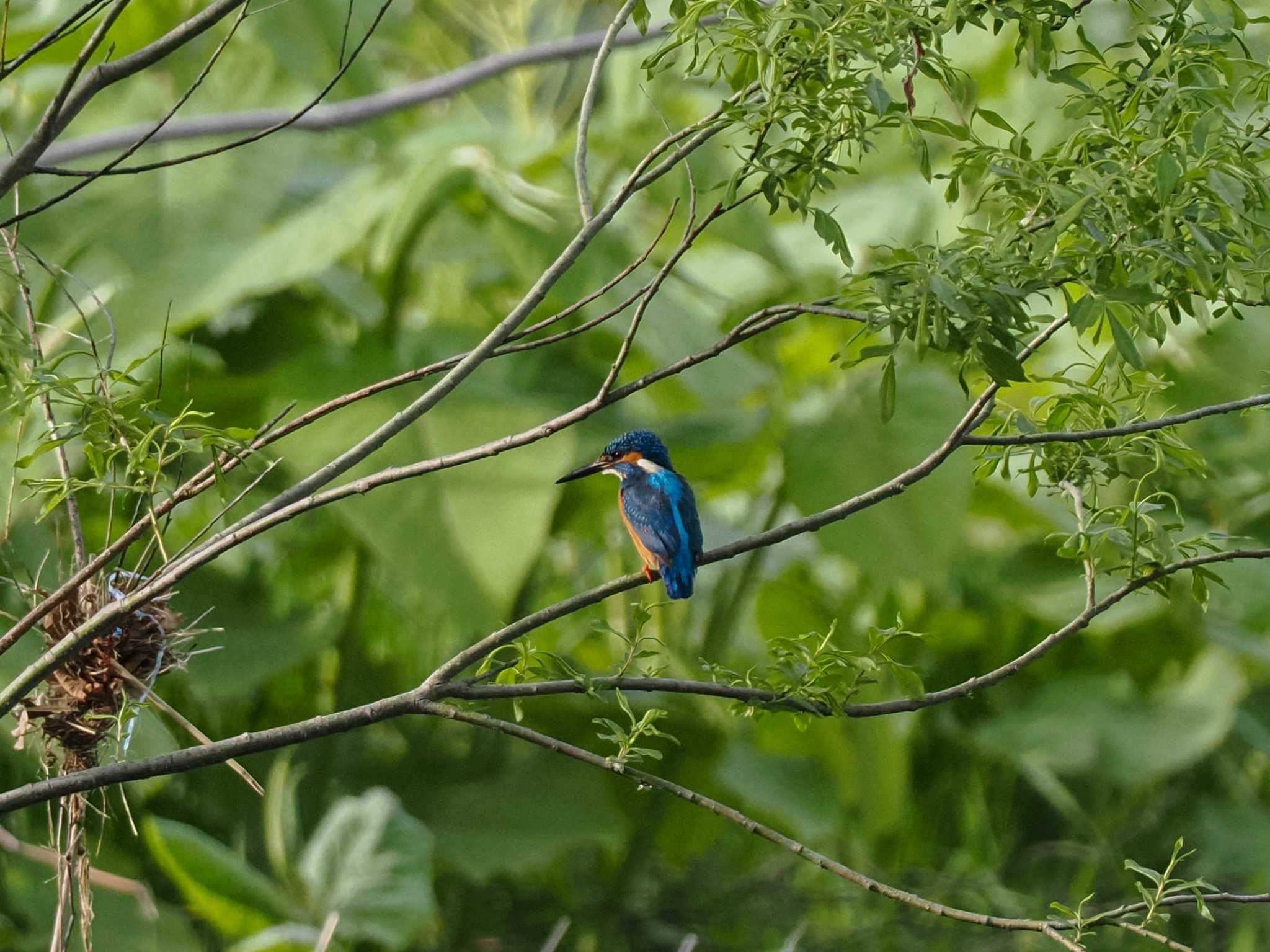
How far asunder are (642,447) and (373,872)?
0.93m

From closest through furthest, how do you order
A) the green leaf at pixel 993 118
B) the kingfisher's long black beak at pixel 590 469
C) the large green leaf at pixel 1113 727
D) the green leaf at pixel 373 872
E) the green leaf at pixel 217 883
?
the green leaf at pixel 993 118
the kingfisher's long black beak at pixel 590 469
the green leaf at pixel 217 883
the green leaf at pixel 373 872
the large green leaf at pixel 1113 727

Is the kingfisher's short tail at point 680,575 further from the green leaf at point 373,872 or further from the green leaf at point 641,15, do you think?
the green leaf at point 373,872

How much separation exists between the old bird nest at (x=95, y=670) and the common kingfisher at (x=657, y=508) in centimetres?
40

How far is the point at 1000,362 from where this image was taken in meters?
0.79

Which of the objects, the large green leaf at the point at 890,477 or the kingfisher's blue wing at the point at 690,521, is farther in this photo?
the large green leaf at the point at 890,477

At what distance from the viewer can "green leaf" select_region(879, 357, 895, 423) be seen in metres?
0.84

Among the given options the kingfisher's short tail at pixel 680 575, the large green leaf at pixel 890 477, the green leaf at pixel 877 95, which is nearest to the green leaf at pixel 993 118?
the green leaf at pixel 877 95

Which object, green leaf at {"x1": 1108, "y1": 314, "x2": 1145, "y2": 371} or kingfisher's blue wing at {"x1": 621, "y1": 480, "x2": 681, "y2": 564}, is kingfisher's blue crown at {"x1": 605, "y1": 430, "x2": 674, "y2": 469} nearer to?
kingfisher's blue wing at {"x1": 621, "y1": 480, "x2": 681, "y2": 564}

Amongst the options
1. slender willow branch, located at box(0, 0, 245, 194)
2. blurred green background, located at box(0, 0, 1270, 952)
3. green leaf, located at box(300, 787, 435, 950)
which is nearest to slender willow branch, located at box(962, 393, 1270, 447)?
slender willow branch, located at box(0, 0, 245, 194)

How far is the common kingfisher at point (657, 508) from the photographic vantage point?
132cm

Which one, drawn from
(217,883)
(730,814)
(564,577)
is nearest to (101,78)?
(730,814)

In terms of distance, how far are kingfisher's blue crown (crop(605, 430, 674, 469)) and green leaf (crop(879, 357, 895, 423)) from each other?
1.78 ft

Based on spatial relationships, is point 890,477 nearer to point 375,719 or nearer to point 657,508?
point 657,508

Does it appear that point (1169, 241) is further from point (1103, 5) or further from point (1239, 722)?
point (1103, 5)
